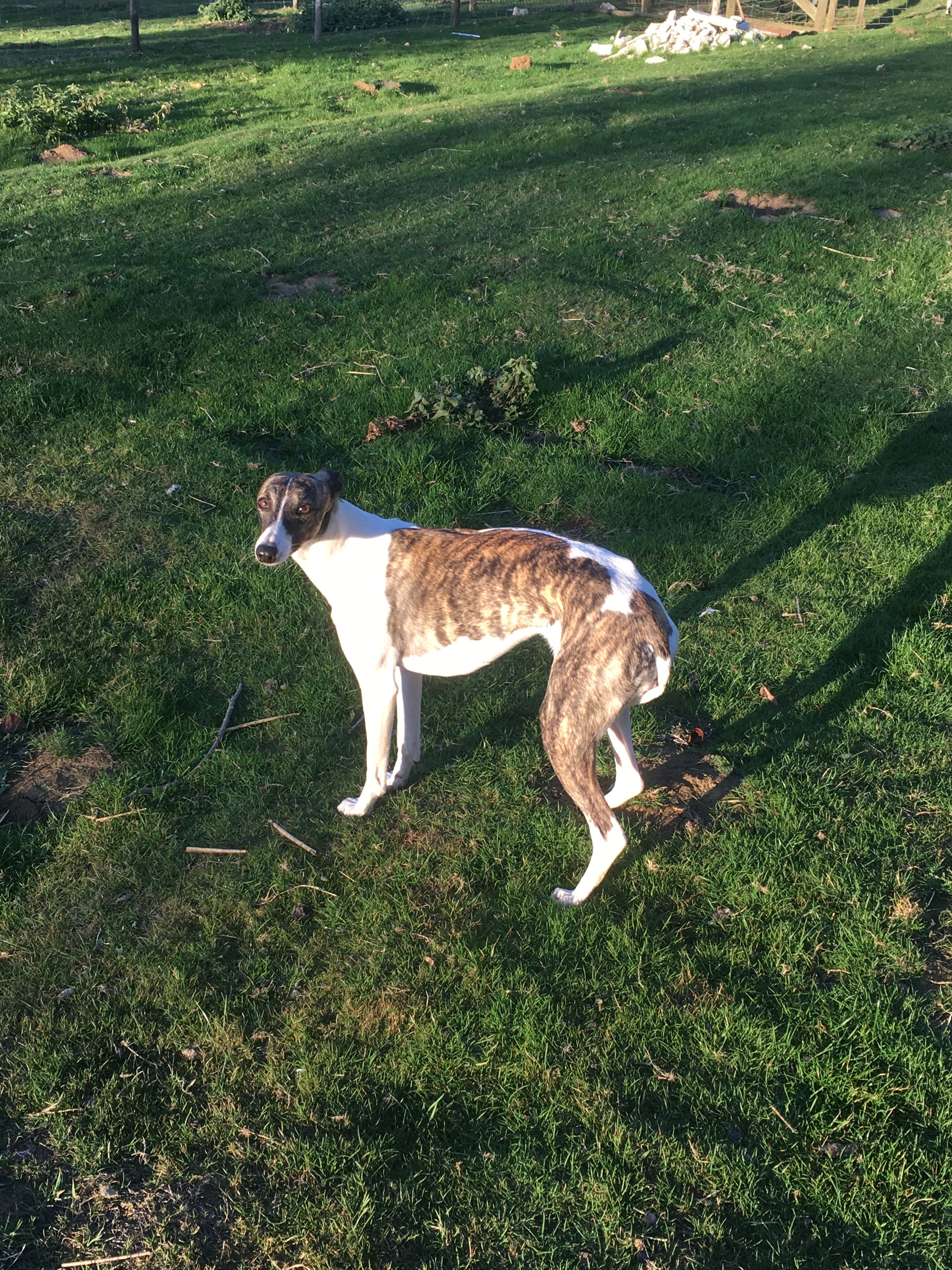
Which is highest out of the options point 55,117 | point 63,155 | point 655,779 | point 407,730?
point 55,117

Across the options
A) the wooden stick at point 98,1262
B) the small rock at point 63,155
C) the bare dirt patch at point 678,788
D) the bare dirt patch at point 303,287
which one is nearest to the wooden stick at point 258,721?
the bare dirt patch at point 678,788

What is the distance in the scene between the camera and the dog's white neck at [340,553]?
4.44m

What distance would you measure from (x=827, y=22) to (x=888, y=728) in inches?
1295

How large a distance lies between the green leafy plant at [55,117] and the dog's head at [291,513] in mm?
17462

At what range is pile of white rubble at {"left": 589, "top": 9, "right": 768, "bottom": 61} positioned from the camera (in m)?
25.2

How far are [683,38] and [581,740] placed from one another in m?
28.6

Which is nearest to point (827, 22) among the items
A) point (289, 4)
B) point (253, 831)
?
point (289, 4)

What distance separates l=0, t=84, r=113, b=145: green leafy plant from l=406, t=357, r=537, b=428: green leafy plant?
14.5 m

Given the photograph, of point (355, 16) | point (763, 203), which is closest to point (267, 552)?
point (763, 203)

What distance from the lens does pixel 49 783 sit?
195 inches

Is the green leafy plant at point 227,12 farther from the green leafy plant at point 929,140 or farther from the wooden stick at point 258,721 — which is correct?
the wooden stick at point 258,721

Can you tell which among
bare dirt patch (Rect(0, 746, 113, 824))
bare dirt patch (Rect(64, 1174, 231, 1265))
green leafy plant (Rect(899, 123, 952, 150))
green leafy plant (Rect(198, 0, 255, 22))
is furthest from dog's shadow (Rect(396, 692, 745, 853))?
green leafy plant (Rect(198, 0, 255, 22))

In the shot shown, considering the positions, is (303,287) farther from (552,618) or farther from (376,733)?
(552,618)

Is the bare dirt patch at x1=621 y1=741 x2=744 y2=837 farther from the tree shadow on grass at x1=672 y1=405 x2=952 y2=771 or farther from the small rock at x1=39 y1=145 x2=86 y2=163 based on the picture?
the small rock at x1=39 y1=145 x2=86 y2=163
